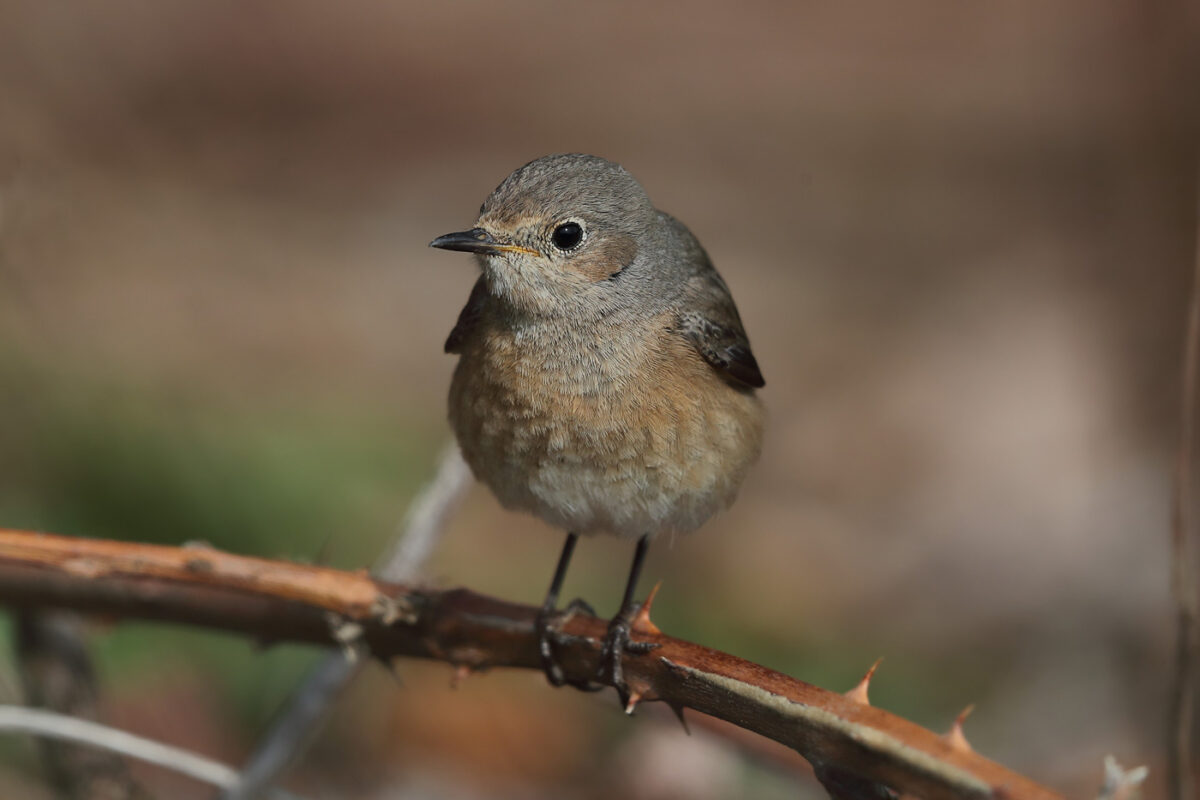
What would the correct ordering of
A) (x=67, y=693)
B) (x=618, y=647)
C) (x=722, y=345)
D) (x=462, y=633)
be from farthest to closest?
(x=67, y=693) → (x=722, y=345) → (x=462, y=633) → (x=618, y=647)

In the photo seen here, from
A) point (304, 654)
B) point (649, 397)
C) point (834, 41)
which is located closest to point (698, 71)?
point (834, 41)

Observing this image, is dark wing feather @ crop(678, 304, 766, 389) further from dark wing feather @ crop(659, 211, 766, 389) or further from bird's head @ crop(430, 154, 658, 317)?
bird's head @ crop(430, 154, 658, 317)

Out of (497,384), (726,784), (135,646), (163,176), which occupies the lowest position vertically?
(135,646)

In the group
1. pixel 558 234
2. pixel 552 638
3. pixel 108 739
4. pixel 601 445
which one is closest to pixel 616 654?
pixel 552 638

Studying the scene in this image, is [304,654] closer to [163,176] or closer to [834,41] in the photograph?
[163,176]

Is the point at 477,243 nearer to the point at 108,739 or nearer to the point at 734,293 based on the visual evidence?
the point at 108,739

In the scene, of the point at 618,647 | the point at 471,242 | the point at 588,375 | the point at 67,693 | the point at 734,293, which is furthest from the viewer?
the point at 734,293
